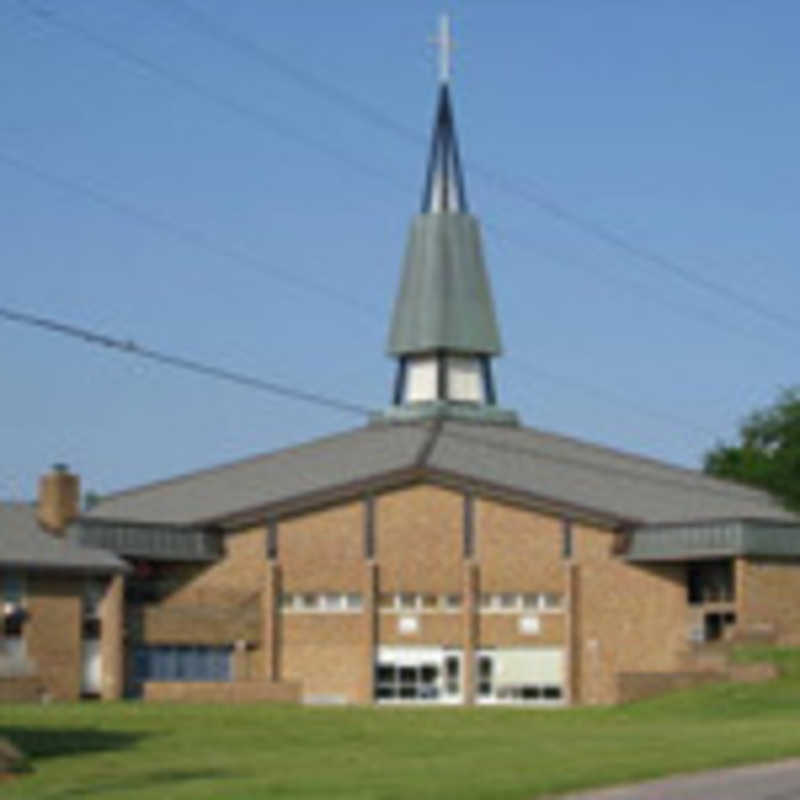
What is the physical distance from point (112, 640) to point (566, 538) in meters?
15.6

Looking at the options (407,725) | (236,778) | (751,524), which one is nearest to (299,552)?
(751,524)

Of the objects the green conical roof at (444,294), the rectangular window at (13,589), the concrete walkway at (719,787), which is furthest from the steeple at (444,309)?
the concrete walkway at (719,787)

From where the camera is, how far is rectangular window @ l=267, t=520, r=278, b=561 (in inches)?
2608

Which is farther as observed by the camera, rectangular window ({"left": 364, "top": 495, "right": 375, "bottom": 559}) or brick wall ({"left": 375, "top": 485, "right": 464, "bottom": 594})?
rectangular window ({"left": 364, "top": 495, "right": 375, "bottom": 559})

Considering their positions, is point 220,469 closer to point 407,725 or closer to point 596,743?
point 407,725

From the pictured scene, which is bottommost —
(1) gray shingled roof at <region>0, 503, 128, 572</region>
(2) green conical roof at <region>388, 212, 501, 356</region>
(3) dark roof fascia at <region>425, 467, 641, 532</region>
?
(1) gray shingled roof at <region>0, 503, 128, 572</region>

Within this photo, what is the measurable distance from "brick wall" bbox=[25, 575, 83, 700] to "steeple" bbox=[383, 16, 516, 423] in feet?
65.0

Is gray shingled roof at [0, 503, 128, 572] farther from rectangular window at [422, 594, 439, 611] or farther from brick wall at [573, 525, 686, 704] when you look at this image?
brick wall at [573, 525, 686, 704]

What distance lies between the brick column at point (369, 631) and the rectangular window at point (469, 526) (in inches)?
126

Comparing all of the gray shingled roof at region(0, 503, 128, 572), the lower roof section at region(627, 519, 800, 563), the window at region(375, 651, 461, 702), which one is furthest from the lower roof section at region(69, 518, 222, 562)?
the lower roof section at region(627, 519, 800, 563)

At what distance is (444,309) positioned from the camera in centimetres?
7856

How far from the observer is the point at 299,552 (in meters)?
66.2

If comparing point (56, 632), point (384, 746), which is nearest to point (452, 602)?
point (56, 632)

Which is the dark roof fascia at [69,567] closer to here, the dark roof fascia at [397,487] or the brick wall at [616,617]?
the dark roof fascia at [397,487]
